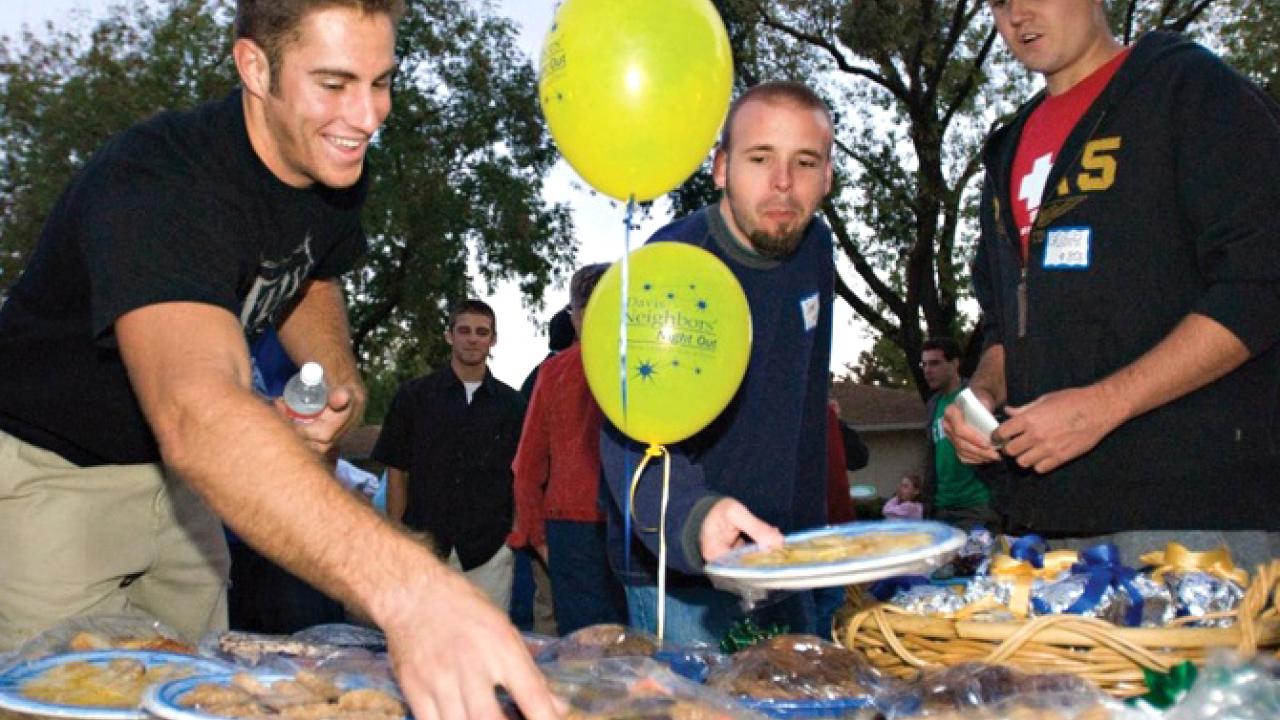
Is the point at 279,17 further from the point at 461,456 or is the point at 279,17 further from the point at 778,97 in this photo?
the point at 461,456

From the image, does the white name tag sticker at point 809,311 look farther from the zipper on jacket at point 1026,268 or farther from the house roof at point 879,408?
the house roof at point 879,408

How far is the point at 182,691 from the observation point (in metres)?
1.68

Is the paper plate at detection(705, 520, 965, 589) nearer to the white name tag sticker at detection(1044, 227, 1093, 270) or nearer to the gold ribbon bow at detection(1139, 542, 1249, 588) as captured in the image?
the gold ribbon bow at detection(1139, 542, 1249, 588)

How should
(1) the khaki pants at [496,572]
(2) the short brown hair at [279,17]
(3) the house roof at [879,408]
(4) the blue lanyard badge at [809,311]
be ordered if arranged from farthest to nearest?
(3) the house roof at [879,408] → (1) the khaki pants at [496,572] → (4) the blue lanyard badge at [809,311] → (2) the short brown hair at [279,17]

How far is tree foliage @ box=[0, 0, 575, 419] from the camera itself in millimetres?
16625

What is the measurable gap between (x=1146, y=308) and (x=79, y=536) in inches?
87.0

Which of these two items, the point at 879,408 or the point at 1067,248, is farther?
the point at 879,408

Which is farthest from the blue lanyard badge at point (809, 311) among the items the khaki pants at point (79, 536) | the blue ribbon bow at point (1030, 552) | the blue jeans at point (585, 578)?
the blue jeans at point (585, 578)

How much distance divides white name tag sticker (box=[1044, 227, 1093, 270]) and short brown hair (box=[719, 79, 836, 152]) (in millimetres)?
647

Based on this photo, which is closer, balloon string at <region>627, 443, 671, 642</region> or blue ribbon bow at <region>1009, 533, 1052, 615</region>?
blue ribbon bow at <region>1009, 533, 1052, 615</region>

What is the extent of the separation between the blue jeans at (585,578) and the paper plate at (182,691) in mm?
3526

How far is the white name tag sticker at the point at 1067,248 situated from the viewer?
252cm

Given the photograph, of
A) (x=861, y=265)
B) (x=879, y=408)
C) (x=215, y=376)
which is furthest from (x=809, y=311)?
(x=879, y=408)

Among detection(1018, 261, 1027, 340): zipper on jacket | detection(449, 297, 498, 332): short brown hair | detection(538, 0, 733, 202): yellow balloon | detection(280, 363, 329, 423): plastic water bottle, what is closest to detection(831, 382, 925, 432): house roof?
detection(449, 297, 498, 332): short brown hair
